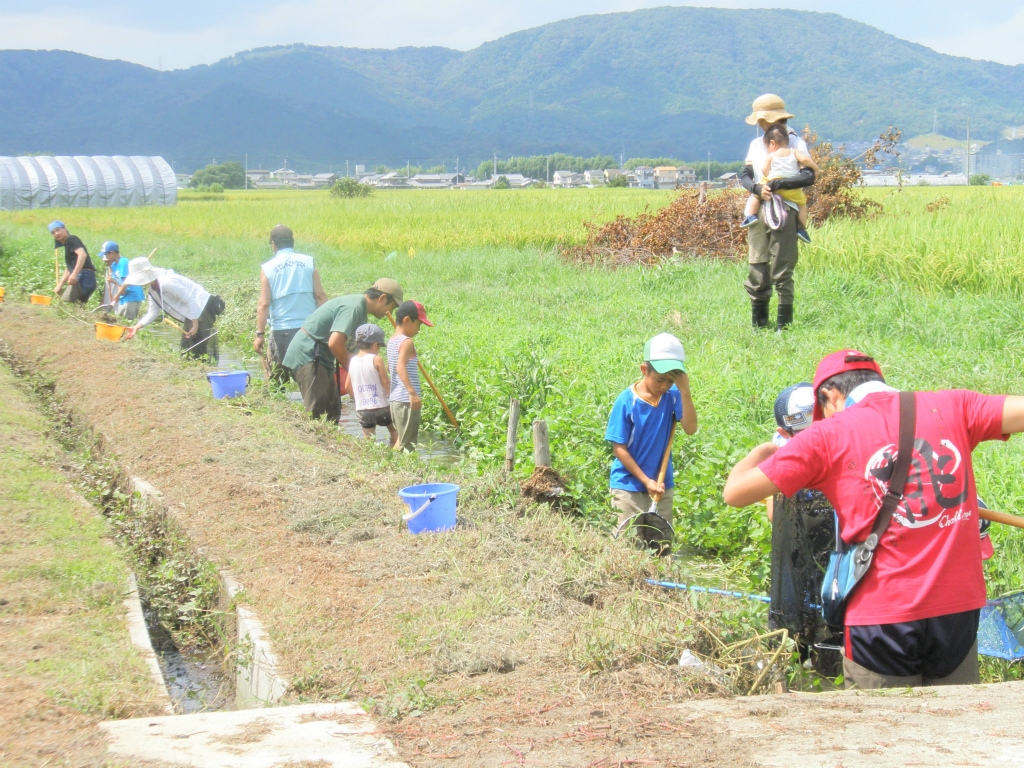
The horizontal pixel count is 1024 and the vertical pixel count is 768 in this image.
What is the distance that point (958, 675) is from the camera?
3.36 metres

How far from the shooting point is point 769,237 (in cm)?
958

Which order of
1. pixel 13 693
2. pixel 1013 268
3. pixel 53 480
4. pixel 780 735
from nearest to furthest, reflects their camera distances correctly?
pixel 780 735, pixel 13 693, pixel 53 480, pixel 1013 268

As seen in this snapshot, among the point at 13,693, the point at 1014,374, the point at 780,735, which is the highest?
the point at 1014,374

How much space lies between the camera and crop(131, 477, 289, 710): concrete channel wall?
4.03m

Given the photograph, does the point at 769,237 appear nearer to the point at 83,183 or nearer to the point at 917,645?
the point at 917,645

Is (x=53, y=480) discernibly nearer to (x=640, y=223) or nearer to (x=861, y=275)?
(x=861, y=275)

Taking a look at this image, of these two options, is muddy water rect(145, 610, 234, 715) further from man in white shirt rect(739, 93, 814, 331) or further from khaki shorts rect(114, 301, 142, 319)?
khaki shorts rect(114, 301, 142, 319)

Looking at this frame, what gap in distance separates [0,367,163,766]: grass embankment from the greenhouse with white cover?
1908 inches

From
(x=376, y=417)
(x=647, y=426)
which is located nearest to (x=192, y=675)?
(x=647, y=426)

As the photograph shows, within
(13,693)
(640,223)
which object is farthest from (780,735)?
(640,223)

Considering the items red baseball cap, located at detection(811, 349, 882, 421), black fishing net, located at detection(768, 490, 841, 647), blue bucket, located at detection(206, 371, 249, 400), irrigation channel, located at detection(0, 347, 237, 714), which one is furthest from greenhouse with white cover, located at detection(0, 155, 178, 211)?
red baseball cap, located at detection(811, 349, 882, 421)

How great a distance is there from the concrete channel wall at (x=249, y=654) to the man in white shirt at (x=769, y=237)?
6299mm

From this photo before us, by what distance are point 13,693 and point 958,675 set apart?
3357mm

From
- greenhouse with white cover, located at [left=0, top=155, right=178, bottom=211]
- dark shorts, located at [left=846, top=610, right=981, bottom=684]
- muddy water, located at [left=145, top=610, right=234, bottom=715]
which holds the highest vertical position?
greenhouse with white cover, located at [left=0, top=155, right=178, bottom=211]
